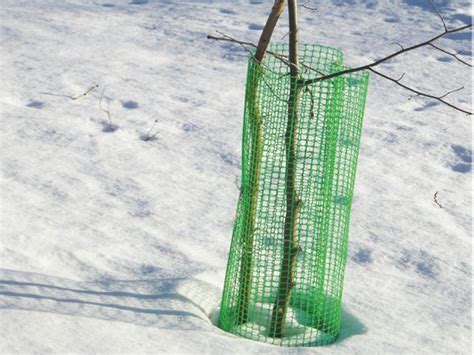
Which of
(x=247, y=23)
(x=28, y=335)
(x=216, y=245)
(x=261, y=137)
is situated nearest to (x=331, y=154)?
(x=261, y=137)

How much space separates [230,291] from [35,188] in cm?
156

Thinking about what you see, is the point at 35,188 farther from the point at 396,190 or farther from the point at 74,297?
the point at 396,190

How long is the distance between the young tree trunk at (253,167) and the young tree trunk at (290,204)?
0.25 feet

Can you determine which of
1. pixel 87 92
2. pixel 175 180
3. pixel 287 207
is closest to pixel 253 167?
pixel 287 207

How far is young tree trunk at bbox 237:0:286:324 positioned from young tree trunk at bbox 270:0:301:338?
77 mm

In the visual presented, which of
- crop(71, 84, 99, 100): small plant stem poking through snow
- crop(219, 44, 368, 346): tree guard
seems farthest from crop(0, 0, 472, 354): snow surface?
crop(219, 44, 368, 346): tree guard

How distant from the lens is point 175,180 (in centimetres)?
427

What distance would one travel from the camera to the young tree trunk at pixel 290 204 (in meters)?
2.59

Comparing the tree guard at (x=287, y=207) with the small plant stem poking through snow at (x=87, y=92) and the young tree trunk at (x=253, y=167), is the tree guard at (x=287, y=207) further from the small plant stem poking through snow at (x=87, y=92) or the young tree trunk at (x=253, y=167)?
the small plant stem poking through snow at (x=87, y=92)

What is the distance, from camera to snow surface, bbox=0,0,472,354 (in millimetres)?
2801

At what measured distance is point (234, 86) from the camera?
5.59 meters

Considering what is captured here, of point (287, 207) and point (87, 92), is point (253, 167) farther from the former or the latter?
point (87, 92)

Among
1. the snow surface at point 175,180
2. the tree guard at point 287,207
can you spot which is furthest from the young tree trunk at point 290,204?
the snow surface at point 175,180

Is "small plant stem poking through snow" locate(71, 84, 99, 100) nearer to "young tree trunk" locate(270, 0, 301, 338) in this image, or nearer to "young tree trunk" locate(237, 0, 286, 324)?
"young tree trunk" locate(237, 0, 286, 324)
